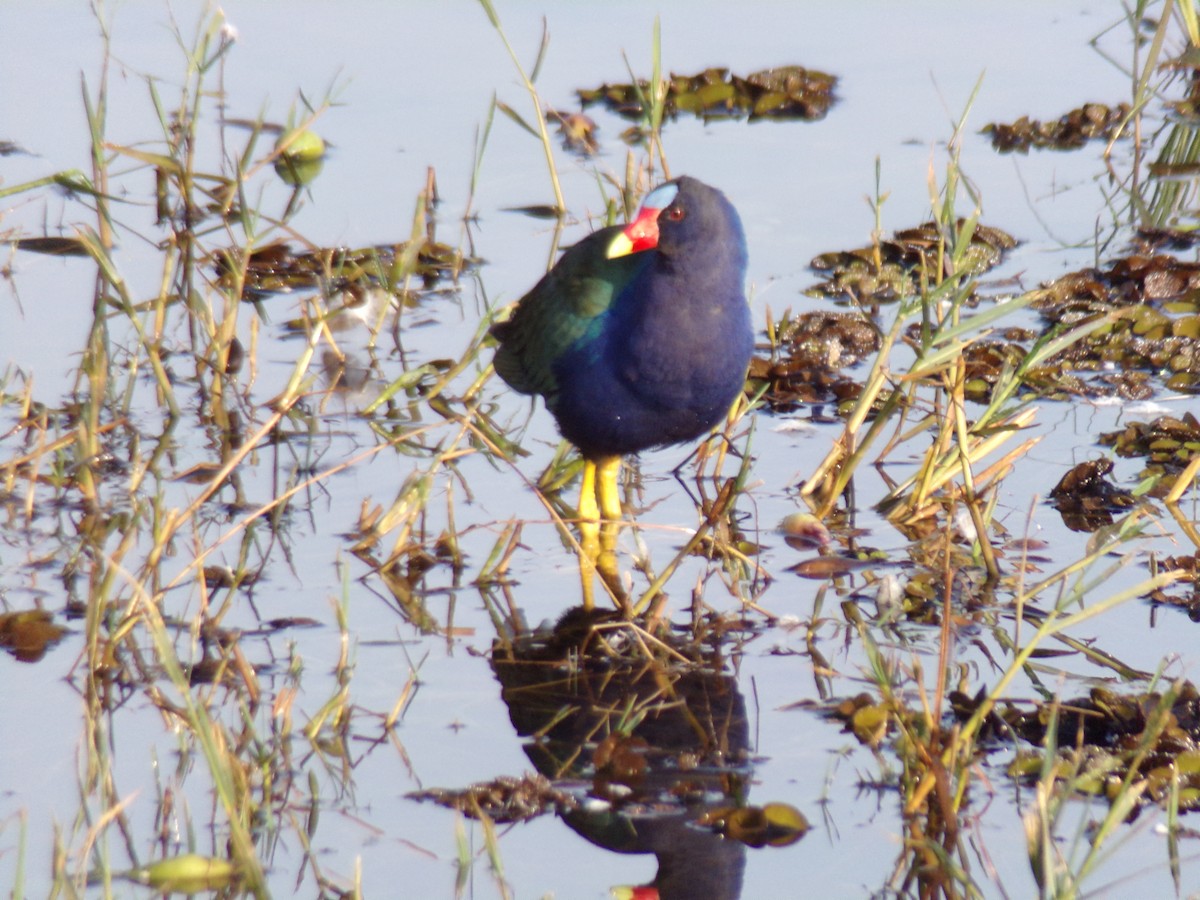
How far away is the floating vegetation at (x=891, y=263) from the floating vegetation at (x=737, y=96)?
154 centimetres

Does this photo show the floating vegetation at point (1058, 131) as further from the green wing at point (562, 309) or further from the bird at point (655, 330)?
the bird at point (655, 330)

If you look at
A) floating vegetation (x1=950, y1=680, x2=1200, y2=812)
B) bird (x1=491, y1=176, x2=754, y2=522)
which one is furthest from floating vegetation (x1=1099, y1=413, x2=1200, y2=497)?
floating vegetation (x1=950, y1=680, x2=1200, y2=812)

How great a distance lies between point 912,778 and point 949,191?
1.45m

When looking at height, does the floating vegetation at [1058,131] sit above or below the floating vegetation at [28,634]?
above

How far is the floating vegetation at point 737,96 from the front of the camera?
6820 mm

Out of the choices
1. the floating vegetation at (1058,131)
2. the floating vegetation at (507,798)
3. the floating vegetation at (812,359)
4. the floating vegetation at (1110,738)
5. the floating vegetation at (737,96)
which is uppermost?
the floating vegetation at (737,96)

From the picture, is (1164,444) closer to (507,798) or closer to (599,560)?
(599,560)

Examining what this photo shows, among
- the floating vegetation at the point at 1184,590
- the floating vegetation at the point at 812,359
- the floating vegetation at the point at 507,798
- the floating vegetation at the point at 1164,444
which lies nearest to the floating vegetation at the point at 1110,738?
the floating vegetation at the point at 1184,590

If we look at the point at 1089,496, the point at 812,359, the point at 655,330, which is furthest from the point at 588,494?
the point at 1089,496

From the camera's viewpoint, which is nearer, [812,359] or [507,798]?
[507,798]

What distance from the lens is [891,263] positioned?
5340mm

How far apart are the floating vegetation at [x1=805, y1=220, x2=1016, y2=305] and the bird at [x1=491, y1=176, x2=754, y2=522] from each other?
4.71 feet

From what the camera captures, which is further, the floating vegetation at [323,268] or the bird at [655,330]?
the floating vegetation at [323,268]

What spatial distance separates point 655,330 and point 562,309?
0.31m
